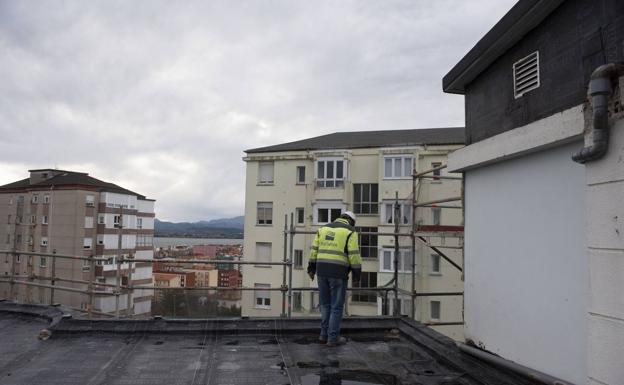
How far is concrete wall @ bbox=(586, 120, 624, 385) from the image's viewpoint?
3.07m

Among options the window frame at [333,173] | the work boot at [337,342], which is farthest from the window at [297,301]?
the work boot at [337,342]

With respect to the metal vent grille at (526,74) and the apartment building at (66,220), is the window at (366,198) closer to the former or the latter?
the metal vent grille at (526,74)

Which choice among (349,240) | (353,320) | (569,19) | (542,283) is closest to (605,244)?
(542,283)

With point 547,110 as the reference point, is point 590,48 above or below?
above

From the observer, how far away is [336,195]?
103ft

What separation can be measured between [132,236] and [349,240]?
2194 inches

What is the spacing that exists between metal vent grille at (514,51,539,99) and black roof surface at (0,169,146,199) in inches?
2043

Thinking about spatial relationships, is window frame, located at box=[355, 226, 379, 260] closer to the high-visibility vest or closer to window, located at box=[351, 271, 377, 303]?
window, located at box=[351, 271, 377, 303]

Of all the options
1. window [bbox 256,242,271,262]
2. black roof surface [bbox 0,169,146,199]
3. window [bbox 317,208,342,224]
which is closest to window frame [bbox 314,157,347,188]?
window [bbox 317,208,342,224]

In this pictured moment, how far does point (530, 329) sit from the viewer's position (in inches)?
183

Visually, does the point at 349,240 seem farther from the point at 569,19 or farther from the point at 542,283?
the point at 569,19

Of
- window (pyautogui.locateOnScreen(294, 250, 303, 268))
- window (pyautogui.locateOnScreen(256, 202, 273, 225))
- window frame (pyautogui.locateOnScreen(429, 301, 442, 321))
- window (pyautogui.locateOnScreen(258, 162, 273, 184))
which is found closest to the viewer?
window frame (pyautogui.locateOnScreen(429, 301, 442, 321))

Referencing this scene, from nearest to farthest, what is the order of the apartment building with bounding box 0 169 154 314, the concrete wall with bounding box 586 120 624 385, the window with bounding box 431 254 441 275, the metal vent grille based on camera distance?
the concrete wall with bounding box 586 120 624 385
the metal vent grille
the window with bounding box 431 254 441 275
the apartment building with bounding box 0 169 154 314

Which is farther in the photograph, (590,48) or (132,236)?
(132,236)
